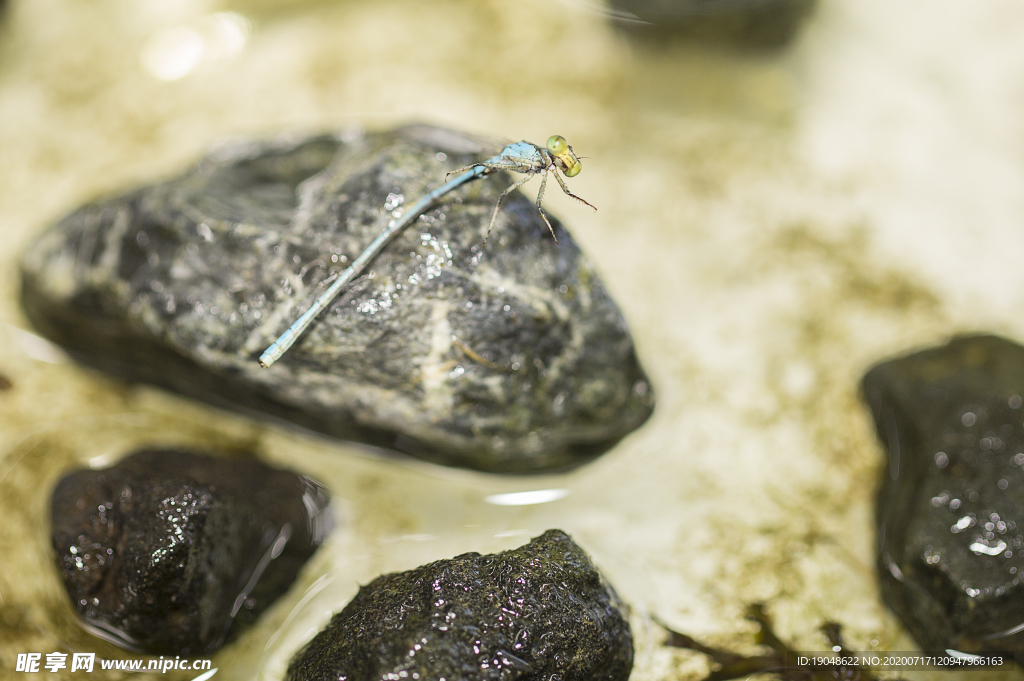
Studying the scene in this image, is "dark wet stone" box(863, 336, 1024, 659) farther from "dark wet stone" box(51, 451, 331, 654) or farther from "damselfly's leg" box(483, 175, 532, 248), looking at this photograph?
"dark wet stone" box(51, 451, 331, 654)

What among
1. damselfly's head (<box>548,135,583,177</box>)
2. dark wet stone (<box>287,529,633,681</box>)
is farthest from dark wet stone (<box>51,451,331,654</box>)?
damselfly's head (<box>548,135,583,177</box>)

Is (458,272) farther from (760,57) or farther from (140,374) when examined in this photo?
(760,57)

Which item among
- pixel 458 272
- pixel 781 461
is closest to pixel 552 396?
pixel 458 272

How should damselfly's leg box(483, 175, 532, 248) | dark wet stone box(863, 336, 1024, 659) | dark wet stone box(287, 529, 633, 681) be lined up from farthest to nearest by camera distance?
damselfly's leg box(483, 175, 532, 248), dark wet stone box(863, 336, 1024, 659), dark wet stone box(287, 529, 633, 681)

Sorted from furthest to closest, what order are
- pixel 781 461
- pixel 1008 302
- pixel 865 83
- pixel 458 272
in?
pixel 865 83 → pixel 1008 302 → pixel 781 461 → pixel 458 272

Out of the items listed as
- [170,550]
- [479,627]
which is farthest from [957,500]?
[170,550]

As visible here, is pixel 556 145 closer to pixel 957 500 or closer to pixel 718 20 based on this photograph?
pixel 957 500
